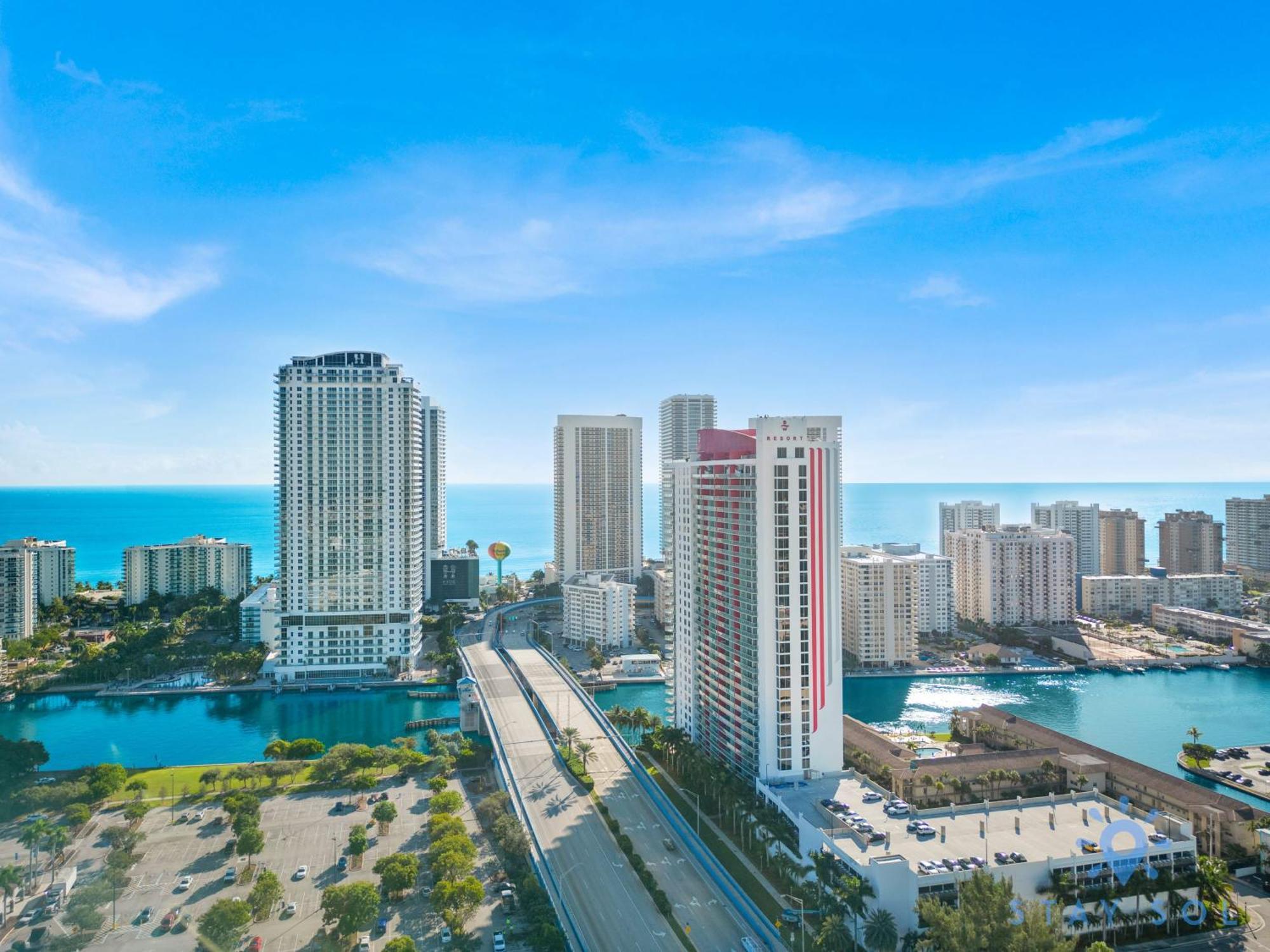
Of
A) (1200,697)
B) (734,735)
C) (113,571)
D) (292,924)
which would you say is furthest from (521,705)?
(113,571)

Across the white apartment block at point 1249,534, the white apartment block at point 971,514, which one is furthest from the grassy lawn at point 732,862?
the white apartment block at point 1249,534

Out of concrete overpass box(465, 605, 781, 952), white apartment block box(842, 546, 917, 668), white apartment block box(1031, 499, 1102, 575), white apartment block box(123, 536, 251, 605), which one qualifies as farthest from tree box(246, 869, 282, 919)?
white apartment block box(1031, 499, 1102, 575)

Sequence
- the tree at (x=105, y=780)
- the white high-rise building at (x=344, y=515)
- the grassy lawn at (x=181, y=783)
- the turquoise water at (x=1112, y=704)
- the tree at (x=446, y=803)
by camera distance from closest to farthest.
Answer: the tree at (x=446, y=803) < the tree at (x=105, y=780) < the grassy lawn at (x=181, y=783) < the turquoise water at (x=1112, y=704) < the white high-rise building at (x=344, y=515)

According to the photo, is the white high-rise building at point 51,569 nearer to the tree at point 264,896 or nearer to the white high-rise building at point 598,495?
the white high-rise building at point 598,495

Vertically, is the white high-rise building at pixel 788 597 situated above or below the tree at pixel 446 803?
above

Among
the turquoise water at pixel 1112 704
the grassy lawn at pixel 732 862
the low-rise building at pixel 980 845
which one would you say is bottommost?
the turquoise water at pixel 1112 704

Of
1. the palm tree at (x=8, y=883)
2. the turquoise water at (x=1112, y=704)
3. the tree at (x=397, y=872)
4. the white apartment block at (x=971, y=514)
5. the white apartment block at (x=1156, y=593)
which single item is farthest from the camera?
the white apartment block at (x=971, y=514)

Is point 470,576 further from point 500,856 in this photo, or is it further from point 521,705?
point 500,856
